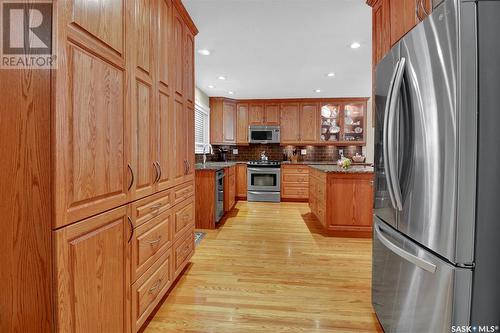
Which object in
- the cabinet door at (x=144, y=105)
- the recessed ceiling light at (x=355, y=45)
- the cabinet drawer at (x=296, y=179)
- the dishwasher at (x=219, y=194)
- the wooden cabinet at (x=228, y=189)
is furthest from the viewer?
the cabinet drawer at (x=296, y=179)

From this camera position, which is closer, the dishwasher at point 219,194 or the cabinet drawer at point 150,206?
the cabinet drawer at point 150,206

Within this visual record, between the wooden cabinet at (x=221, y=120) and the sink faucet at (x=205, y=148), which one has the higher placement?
the wooden cabinet at (x=221, y=120)

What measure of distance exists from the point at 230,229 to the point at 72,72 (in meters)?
3.12

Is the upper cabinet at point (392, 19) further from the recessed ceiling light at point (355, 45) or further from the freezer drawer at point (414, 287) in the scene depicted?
the freezer drawer at point (414, 287)

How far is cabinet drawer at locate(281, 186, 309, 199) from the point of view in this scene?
233 inches

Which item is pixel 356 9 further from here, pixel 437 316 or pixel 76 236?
pixel 76 236

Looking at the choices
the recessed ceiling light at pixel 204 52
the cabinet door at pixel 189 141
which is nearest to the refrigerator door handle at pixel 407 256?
the cabinet door at pixel 189 141

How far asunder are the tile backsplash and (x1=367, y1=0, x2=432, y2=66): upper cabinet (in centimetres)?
455

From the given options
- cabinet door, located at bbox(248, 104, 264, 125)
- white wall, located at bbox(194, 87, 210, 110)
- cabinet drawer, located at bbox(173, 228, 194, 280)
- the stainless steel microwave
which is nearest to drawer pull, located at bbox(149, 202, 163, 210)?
cabinet drawer, located at bbox(173, 228, 194, 280)

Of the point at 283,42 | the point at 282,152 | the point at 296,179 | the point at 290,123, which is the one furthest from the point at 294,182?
the point at 283,42

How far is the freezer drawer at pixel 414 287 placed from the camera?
93 centimetres

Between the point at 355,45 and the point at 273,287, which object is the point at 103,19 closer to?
the point at 273,287

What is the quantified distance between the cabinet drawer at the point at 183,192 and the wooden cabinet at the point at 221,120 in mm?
3827

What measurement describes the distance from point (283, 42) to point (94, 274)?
2915 millimetres
